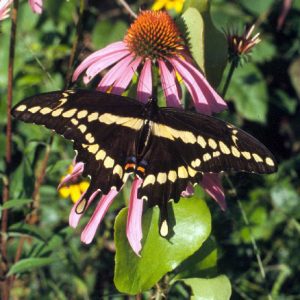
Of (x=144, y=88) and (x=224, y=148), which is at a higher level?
(x=144, y=88)

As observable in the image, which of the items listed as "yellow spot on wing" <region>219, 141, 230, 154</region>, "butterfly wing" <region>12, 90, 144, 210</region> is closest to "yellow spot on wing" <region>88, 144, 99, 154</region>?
"butterfly wing" <region>12, 90, 144, 210</region>

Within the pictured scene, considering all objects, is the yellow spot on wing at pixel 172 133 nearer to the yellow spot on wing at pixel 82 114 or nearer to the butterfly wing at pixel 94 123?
the butterfly wing at pixel 94 123

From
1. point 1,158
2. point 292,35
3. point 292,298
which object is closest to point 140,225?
point 292,298

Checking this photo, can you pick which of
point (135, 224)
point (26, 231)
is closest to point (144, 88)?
point (135, 224)

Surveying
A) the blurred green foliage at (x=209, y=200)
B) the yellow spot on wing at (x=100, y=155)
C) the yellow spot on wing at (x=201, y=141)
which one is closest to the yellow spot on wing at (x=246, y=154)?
the yellow spot on wing at (x=201, y=141)

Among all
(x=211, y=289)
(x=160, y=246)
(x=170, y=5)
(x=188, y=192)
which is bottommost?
(x=211, y=289)

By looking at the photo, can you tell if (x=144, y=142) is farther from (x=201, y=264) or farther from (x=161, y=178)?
(x=201, y=264)

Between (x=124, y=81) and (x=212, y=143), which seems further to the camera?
(x=124, y=81)
